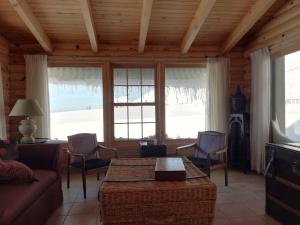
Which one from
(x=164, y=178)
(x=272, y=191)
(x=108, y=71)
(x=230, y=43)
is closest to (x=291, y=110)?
(x=230, y=43)

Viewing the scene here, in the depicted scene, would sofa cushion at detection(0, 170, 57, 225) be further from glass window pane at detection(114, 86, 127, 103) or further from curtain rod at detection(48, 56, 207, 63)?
curtain rod at detection(48, 56, 207, 63)

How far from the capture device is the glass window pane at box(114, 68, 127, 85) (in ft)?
16.5

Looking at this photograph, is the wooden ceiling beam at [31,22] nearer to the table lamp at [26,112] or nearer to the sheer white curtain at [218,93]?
the table lamp at [26,112]

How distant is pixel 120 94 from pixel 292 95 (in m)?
2.89

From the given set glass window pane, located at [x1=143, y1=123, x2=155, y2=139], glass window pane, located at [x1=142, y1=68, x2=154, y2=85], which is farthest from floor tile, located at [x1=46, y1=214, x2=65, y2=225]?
glass window pane, located at [x1=142, y1=68, x2=154, y2=85]

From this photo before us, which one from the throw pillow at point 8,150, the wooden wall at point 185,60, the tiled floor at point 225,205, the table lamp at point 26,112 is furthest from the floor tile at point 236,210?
the table lamp at point 26,112

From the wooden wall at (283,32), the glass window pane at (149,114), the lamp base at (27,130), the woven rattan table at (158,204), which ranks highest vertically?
the wooden wall at (283,32)

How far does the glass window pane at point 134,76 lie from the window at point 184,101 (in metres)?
0.53

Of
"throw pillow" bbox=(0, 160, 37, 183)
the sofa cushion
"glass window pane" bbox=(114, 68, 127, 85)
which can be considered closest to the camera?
the sofa cushion

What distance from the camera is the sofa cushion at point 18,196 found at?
6.22 feet

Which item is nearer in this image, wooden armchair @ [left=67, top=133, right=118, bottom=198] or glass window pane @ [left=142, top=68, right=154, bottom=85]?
wooden armchair @ [left=67, top=133, right=118, bottom=198]

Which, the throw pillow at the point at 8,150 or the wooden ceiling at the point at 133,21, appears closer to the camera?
the throw pillow at the point at 8,150

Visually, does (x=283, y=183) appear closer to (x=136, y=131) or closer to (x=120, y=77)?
(x=136, y=131)

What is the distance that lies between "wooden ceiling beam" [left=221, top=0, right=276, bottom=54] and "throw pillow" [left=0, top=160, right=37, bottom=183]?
3543 mm
